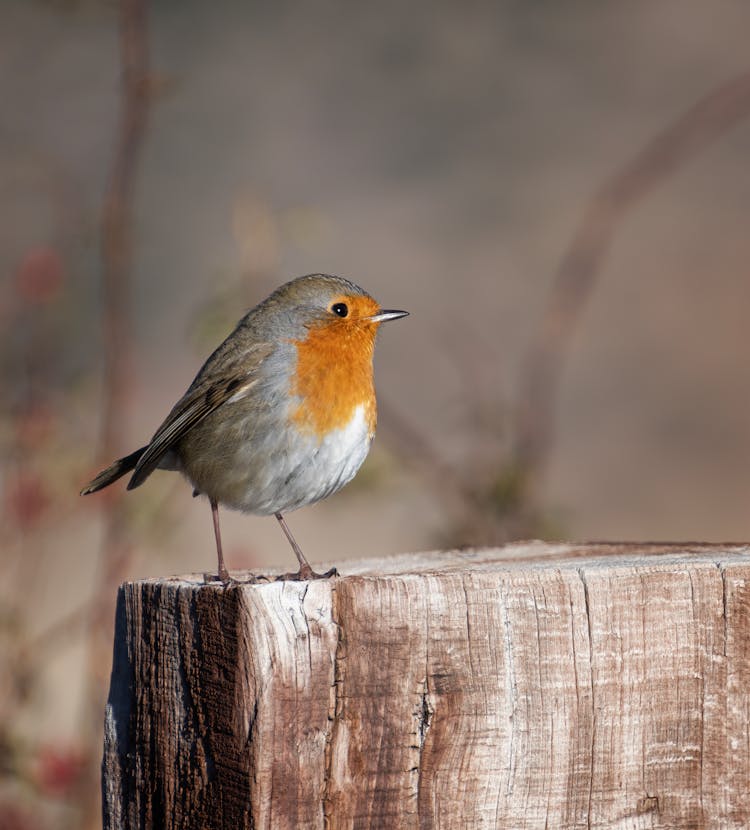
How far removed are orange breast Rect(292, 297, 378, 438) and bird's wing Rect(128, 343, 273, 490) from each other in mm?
135

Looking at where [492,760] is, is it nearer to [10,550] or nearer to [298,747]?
[298,747]

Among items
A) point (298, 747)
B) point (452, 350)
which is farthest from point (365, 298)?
point (298, 747)

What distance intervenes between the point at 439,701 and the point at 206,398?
5.09ft

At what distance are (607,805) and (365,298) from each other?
5.82 ft

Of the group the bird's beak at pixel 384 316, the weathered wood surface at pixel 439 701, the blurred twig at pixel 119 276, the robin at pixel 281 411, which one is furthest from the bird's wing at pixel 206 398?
the weathered wood surface at pixel 439 701

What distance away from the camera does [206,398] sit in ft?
11.0

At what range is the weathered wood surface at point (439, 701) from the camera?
1945mm

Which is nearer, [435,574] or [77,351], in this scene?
[435,574]

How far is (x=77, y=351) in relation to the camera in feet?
15.9

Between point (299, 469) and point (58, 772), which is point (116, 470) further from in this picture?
point (58, 772)

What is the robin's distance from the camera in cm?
312

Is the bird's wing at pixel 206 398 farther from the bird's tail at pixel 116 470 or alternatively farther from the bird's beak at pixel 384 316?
the bird's beak at pixel 384 316

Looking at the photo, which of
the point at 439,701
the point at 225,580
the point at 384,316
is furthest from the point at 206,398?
the point at 439,701

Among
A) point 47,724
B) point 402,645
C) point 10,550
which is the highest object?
point 10,550
